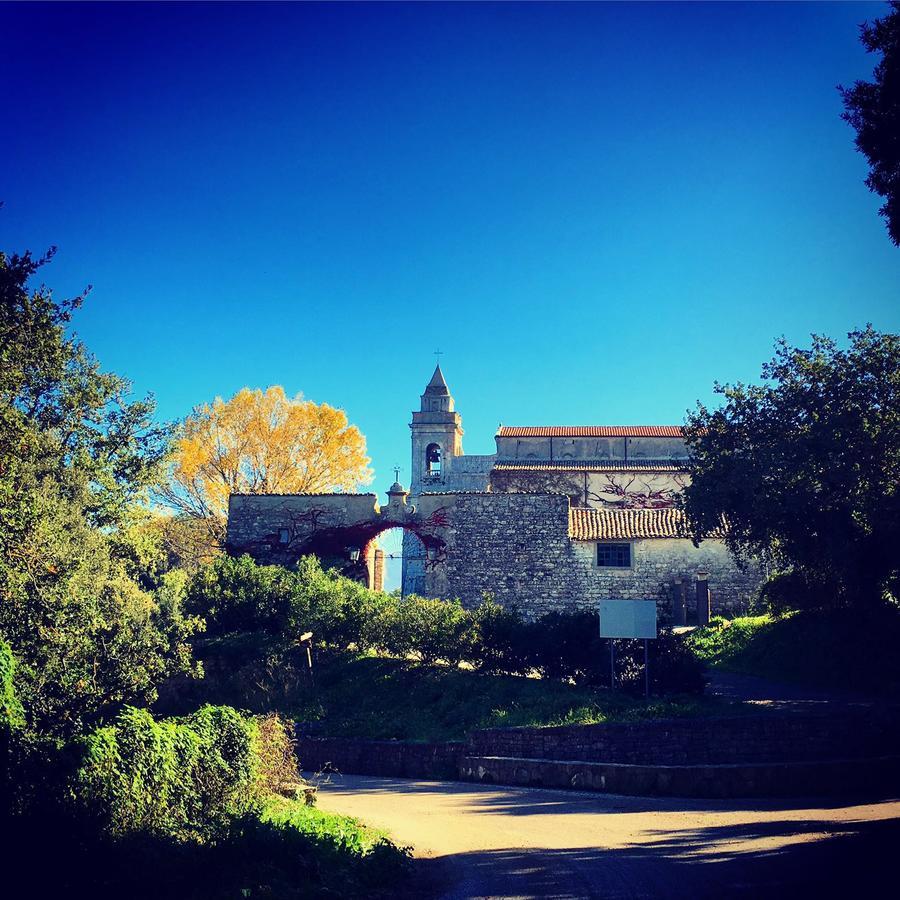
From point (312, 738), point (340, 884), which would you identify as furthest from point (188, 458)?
point (340, 884)

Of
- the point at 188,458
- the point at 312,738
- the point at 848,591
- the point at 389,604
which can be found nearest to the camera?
the point at 312,738

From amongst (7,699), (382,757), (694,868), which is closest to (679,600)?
(382,757)

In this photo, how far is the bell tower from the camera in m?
54.0

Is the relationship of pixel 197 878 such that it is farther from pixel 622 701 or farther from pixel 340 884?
pixel 622 701

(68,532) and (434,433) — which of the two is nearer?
(68,532)

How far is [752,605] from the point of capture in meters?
25.0

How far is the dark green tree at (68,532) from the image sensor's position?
13773 millimetres

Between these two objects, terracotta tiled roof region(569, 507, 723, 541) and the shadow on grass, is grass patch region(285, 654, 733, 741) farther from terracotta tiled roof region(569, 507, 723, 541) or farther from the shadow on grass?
terracotta tiled roof region(569, 507, 723, 541)

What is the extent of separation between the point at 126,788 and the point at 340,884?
3060 mm

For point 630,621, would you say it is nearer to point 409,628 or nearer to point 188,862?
point 409,628

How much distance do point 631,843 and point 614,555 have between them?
1596 centimetres

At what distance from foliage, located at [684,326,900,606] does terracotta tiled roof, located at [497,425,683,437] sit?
2574 centimetres

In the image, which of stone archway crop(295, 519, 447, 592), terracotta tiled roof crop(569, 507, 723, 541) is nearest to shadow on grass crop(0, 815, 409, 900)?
terracotta tiled roof crop(569, 507, 723, 541)

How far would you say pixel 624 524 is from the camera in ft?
86.0
